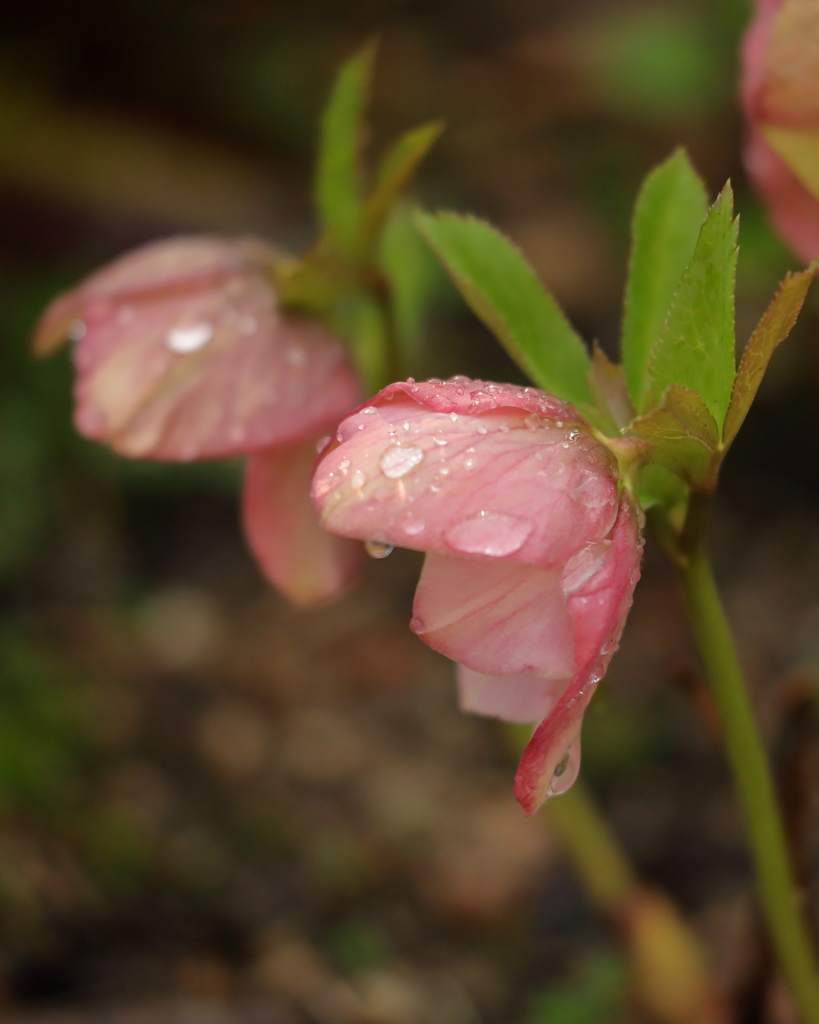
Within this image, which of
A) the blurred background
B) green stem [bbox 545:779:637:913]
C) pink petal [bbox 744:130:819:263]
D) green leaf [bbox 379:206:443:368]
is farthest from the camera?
the blurred background

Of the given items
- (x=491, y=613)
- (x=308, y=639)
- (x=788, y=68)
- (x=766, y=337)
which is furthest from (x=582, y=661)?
(x=308, y=639)

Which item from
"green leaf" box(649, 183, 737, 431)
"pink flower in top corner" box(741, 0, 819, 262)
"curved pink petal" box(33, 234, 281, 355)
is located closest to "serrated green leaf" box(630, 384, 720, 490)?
"green leaf" box(649, 183, 737, 431)

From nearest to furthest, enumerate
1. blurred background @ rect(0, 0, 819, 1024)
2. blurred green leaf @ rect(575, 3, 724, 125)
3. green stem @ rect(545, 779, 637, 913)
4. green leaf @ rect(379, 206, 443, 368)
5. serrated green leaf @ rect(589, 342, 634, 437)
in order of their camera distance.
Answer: serrated green leaf @ rect(589, 342, 634, 437), green leaf @ rect(379, 206, 443, 368), green stem @ rect(545, 779, 637, 913), blurred background @ rect(0, 0, 819, 1024), blurred green leaf @ rect(575, 3, 724, 125)

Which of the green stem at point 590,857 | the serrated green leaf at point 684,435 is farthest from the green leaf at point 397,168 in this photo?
the green stem at point 590,857

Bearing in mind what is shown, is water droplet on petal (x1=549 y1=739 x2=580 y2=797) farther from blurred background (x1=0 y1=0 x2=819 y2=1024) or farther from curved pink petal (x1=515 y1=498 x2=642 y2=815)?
blurred background (x1=0 y1=0 x2=819 y2=1024)

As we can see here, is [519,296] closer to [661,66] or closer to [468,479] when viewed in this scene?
[468,479]

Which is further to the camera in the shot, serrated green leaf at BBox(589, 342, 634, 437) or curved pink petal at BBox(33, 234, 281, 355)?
curved pink petal at BBox(33, 234, 281, 355)

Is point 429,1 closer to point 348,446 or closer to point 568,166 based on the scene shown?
point 568,166
